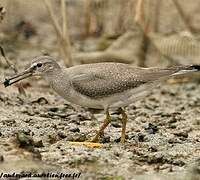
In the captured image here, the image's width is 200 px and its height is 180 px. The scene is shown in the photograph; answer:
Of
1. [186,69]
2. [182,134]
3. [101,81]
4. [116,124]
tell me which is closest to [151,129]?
[182,134]

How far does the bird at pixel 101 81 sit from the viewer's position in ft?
21.7

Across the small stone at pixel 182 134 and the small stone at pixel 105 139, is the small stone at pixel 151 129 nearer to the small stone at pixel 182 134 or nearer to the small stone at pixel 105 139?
the small stone at pixel 182 134

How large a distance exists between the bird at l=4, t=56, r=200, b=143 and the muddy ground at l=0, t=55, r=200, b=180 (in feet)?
1.24

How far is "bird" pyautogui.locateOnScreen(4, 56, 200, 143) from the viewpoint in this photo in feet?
21.7

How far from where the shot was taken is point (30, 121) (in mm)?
7422

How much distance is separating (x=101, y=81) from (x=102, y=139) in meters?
0.56

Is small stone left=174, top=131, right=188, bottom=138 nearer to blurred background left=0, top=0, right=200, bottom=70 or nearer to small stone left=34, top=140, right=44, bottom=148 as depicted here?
small stone left=34, top=140, right=44, bottom=148

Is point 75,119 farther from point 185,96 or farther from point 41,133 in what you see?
point 185,96

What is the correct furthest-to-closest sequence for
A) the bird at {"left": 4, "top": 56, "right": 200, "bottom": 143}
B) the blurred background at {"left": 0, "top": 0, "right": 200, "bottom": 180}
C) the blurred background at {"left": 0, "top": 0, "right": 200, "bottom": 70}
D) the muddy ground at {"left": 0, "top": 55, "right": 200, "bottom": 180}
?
the blurred background at {"left": 0, "top": 0, "right": 200, "bottom": 70}, the bird at {"left": 4, "top": 56, "right": 200, "bottom": 143}, the blurred background at {"left": 0, "top": 0, "right": 200, "bottom": 180}, the muddy ground at {"left": 0, "top": 55, "right": 200, "bottom": 180}

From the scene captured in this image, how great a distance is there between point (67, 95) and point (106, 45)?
17.1ft

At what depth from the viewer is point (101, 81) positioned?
6648mm

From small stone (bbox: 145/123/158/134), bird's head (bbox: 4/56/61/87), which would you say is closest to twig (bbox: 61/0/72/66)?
small stone (bbox: 145/123/158/134)

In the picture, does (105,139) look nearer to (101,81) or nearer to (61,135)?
(61,135)

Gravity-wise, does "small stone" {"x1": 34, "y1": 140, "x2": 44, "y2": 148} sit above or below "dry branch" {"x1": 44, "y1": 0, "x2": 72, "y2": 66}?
below
